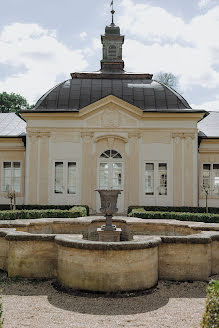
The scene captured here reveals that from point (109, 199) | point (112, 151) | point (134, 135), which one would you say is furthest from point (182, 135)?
point (109, 199)

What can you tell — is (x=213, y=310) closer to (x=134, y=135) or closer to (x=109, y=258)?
(x=109, y=258)

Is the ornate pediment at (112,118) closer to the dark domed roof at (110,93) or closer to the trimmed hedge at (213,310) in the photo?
the dark domed roof at (110,93)

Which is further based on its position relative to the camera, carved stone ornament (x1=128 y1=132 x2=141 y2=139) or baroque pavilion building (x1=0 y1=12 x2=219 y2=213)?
carved stone ornament (x1=128 y1=132 x2=141 y2=139)

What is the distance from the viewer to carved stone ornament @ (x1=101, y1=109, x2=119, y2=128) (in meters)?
19.8

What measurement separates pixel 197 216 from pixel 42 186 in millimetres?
9441

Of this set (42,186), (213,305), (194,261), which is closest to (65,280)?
(194,261)

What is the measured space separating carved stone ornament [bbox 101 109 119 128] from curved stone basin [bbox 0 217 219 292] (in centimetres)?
1118

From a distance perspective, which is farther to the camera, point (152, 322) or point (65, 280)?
point (65, 280)

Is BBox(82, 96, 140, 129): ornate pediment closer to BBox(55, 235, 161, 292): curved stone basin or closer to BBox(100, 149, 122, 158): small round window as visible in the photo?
BBox(100, 149, 122, 158): small round window

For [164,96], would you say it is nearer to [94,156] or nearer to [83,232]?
[94,156]

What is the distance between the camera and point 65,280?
698cm

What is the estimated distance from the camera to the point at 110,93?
20.6 m

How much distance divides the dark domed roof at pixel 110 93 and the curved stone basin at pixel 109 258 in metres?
11.9

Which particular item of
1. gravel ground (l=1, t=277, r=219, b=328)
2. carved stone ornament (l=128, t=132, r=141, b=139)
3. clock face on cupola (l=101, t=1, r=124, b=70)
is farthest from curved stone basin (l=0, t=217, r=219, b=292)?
clock face on cupola (l=101, t=1, r=124, b=70)
